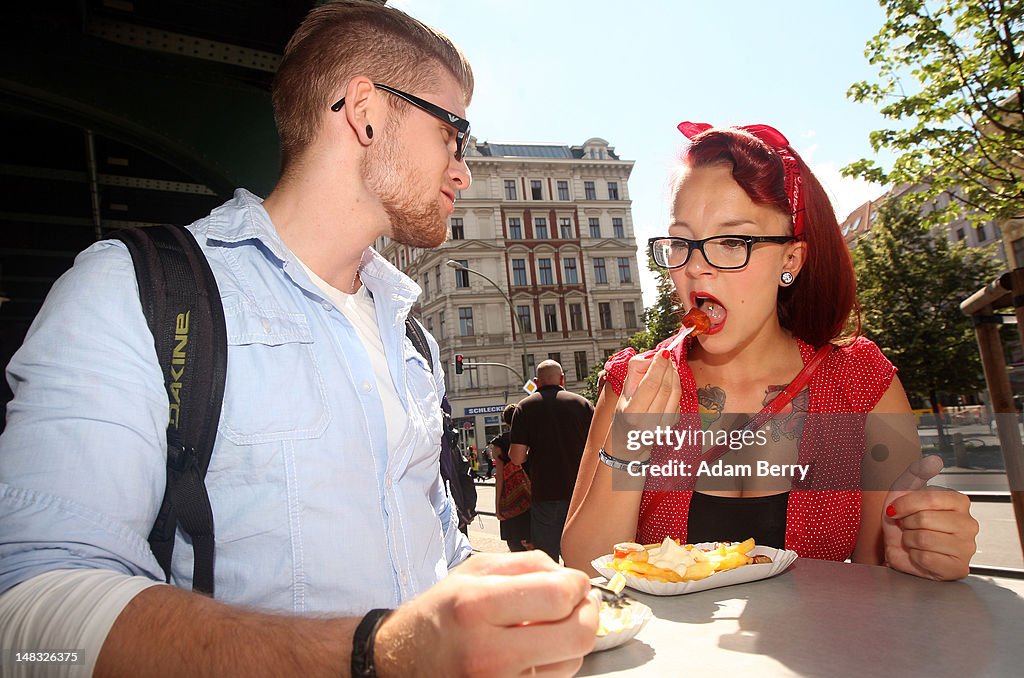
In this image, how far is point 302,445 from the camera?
1.29 m

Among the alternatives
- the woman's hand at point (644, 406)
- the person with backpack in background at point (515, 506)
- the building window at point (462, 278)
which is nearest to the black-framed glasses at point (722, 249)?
the woman's hand at point (644, 406)

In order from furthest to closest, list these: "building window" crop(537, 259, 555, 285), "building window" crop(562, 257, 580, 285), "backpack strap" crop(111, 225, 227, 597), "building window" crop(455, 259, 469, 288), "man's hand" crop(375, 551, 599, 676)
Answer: "building window" crop(562, 257, 580, 285) → "building window" crop(537, 259, 555, 285) → "building window" crop(455, 259, 469, 288) → "backpack strap" crop(111, 225, 227, 597) → "man's hand" crop(375, 551, 599, 676)

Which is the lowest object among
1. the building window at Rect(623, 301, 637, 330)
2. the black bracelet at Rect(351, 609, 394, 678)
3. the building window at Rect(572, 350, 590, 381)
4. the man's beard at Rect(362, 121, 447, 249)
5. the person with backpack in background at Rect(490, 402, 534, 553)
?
the person with backpack in background at Rect(490, 402, 534, 553)

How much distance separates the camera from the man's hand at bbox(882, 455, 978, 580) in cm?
132

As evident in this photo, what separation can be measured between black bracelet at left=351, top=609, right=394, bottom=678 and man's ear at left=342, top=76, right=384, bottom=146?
Answer: 141 centimetres

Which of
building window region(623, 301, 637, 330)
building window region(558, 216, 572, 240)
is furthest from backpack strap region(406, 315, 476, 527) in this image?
building window region(558, 216, 572, 240)

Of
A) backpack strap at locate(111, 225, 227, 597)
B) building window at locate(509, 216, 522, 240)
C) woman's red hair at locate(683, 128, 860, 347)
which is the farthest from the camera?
building window at locate(509, 216, 522, 240)

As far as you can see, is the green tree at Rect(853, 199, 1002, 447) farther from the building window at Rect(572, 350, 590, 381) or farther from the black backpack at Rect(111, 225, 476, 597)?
the black backpack at Rect(111, 225, 476, 597)

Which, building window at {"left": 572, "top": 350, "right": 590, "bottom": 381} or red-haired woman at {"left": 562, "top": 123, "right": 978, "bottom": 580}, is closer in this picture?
red-haired woman at {"left": 562, "top": 123, "right": 978, "bottom": 580}

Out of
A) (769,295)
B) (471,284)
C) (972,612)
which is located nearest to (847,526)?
(769,295)

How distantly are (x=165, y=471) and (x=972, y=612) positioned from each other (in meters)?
1.46

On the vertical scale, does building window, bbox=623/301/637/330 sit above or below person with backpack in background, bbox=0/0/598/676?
above

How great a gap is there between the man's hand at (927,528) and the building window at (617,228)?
46.5 metres

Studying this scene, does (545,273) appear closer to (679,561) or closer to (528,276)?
(528,276)
